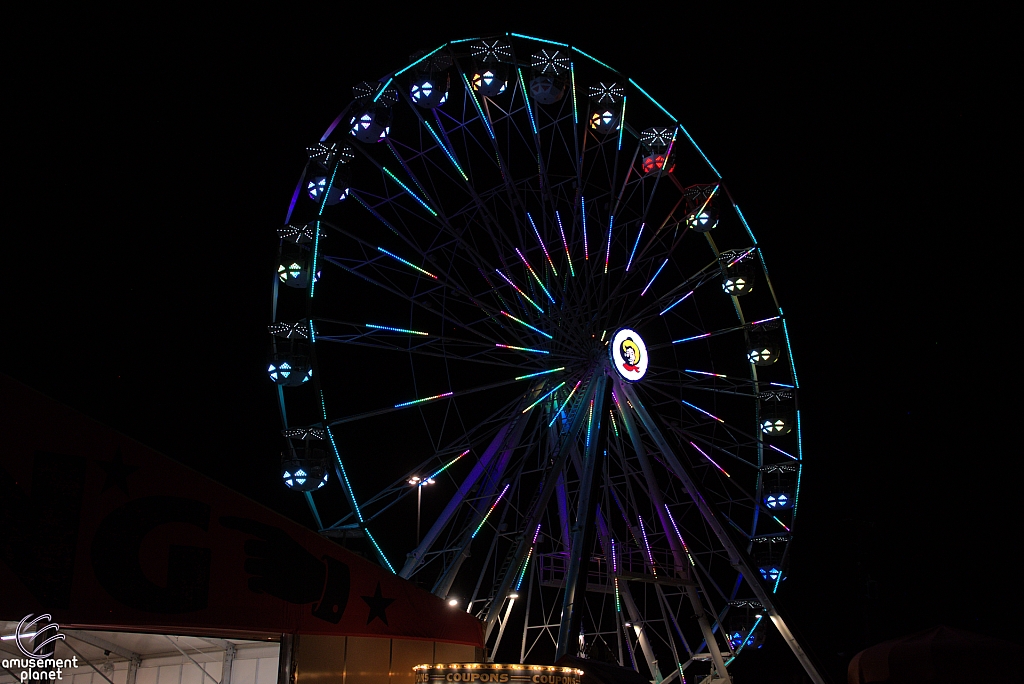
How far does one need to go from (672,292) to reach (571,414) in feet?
10.8

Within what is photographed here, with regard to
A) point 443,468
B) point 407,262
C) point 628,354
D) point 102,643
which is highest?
point 407,262

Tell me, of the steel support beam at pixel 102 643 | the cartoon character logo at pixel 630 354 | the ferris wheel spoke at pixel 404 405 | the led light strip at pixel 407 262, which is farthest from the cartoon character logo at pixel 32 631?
the cartoon character logo at pixel 630 354

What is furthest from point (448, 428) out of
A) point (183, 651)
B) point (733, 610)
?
point (183, 651)

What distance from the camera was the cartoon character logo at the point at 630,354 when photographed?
50.7 feet

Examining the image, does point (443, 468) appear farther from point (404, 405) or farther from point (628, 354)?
point (628, 354)

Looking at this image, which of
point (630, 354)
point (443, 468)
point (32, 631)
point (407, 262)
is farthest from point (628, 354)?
point (32, 631)

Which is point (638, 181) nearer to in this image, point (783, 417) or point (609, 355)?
point (609, 355)

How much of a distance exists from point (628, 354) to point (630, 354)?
0.06 m

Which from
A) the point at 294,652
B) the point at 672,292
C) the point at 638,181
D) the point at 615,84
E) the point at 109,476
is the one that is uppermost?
the point at 615,84

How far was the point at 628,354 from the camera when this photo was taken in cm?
1559

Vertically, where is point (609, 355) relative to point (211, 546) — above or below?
above

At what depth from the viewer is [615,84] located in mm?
18078

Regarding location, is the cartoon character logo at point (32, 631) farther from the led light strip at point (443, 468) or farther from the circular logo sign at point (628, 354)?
the circular logo sign at point (628, 354)

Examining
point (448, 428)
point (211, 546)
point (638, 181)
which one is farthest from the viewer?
point (448, 428)
